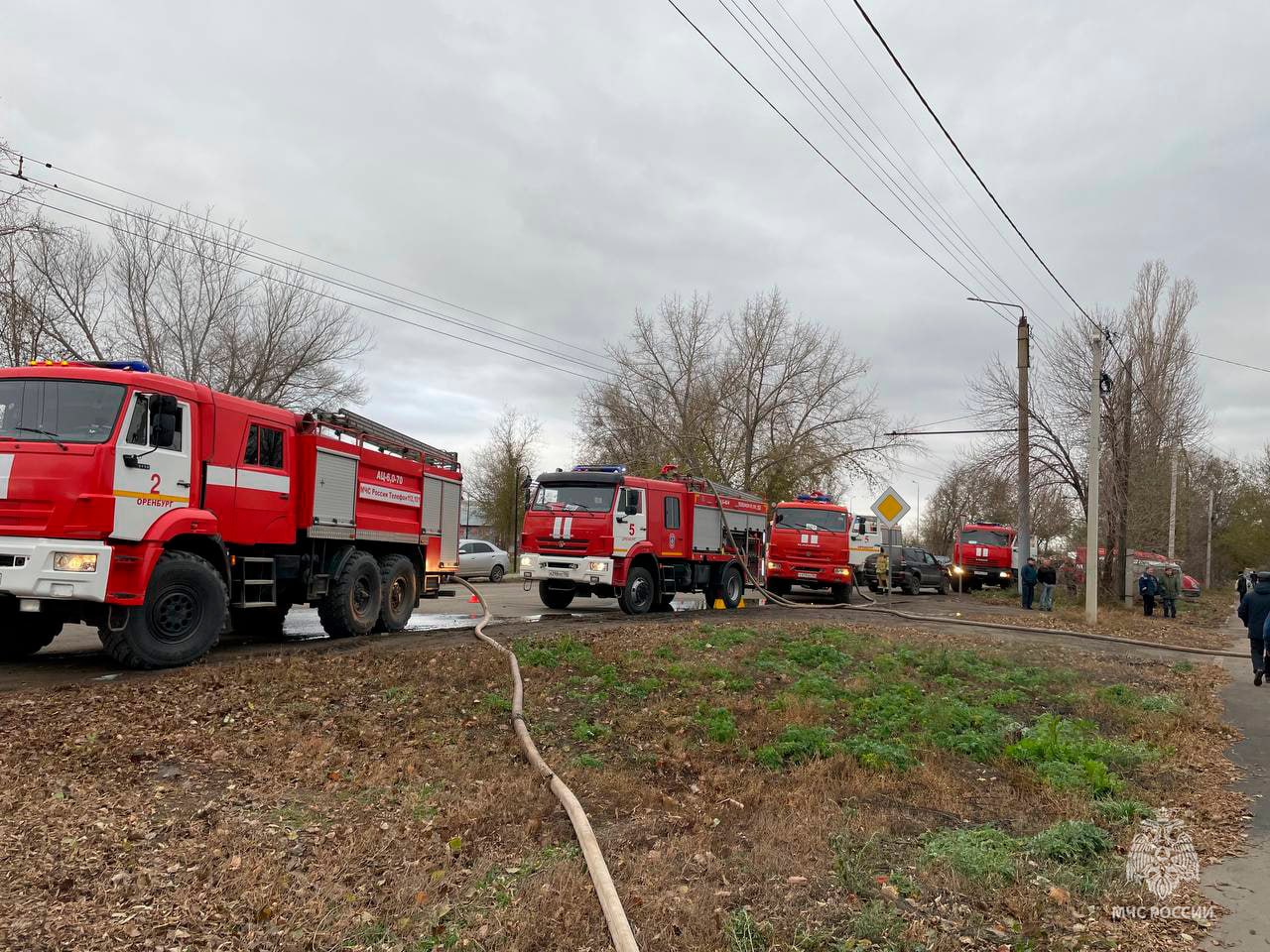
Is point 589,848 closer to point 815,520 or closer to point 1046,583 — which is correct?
point 815,520

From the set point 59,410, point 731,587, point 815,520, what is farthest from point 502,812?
point 815,520

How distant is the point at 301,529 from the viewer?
1113 centimetres

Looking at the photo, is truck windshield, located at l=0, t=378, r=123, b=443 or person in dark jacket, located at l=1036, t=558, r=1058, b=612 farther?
person in dark jacket, located at l=1036, t=558, r=1058, b=612

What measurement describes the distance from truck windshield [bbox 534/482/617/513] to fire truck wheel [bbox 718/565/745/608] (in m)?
5.32

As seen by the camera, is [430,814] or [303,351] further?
[303,351]

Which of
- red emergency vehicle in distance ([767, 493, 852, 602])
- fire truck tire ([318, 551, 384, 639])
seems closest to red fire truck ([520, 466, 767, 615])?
red emergency vehicle in distance ([767, 493, 852, 602])

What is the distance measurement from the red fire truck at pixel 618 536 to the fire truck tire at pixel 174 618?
7972mm

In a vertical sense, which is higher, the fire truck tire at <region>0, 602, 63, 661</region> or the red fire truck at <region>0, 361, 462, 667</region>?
the red fire truck at <region>0, 361, 462, 667</region>

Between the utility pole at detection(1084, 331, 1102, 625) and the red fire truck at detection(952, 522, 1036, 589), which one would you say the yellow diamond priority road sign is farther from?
the red fire truck at detection(952, 522, 1036, 589)

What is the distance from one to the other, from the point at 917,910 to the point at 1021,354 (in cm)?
2422

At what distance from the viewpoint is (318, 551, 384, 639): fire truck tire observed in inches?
468

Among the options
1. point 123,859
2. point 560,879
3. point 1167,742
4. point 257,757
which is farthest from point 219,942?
point 1167,742

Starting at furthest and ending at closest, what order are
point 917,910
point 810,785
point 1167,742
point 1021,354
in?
point 1021,354
point 1167,742
point 810,785
point 917,910

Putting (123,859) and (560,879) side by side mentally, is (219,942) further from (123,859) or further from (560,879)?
(560,879)
